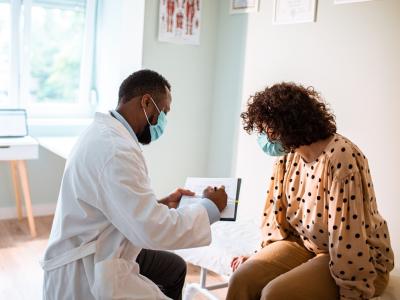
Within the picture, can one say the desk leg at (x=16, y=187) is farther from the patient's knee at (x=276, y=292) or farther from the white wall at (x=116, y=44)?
the patient's knee at (x=276, y=292)

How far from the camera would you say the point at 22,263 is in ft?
10.2

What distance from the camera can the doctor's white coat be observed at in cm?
151

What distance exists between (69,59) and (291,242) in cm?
291

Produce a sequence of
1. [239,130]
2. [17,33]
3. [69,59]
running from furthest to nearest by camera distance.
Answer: [69,59]
[17,33]
[239,130]

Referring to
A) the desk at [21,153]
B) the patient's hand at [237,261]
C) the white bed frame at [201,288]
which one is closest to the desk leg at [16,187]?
the desk at [21,153]

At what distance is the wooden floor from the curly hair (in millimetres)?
1243

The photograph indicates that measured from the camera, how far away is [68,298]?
1606 mm

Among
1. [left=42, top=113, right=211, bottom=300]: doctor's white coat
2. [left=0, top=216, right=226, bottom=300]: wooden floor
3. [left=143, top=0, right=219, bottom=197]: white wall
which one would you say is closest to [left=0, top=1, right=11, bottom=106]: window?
[left=0, top=216, right=226, bottom=300]: wooden floor

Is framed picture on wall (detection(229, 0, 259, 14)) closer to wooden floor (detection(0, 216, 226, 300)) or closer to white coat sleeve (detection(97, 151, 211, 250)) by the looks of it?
wooden floor (detection(0, 216, 226, 300))

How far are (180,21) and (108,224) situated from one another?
2102mm

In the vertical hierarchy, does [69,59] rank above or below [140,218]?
above

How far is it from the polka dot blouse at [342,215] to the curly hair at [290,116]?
78 millimetres

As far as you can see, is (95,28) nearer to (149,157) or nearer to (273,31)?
(149,157)

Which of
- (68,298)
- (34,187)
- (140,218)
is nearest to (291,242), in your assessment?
(140,218)
